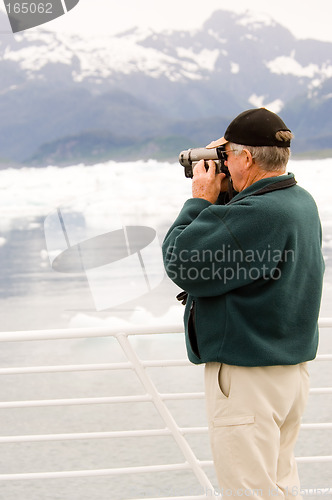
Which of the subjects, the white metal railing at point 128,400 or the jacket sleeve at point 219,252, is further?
the white metal railing at point 128,400

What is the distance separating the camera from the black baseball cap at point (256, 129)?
132 cm

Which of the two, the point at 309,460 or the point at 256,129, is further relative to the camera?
the point at 309,460

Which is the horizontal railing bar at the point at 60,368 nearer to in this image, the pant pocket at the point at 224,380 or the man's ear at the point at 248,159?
the pant pocket at the point at 224,380

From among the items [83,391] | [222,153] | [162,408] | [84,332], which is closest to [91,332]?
[84,332]

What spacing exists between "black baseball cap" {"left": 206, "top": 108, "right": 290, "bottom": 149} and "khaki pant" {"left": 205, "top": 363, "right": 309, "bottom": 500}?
1.41 feet

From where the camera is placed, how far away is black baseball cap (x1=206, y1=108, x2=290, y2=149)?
1.32m

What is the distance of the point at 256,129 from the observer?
1.32m

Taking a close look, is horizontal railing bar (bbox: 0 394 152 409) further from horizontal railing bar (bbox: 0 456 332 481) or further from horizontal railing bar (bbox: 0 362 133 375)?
horizontal railing bar (bbox: 0 456 332 481)

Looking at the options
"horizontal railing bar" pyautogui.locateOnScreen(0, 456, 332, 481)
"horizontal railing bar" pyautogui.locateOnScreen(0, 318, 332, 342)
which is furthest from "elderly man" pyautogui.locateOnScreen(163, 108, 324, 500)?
"horizontal railing bar" pyautogui.locateOnScreen(0, 456, 332, 481)

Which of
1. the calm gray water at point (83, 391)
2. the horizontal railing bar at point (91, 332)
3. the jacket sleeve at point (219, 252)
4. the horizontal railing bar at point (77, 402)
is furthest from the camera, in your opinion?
the calm gray water at point (83, 391)

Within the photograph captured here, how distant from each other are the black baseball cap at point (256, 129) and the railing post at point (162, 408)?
1.76 feet

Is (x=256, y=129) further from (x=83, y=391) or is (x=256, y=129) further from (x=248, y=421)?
(x=83, y=391)

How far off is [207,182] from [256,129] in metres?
0.14

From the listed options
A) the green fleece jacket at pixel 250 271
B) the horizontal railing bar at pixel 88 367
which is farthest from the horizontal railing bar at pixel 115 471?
the green fleece jacket at pixel 250 271
